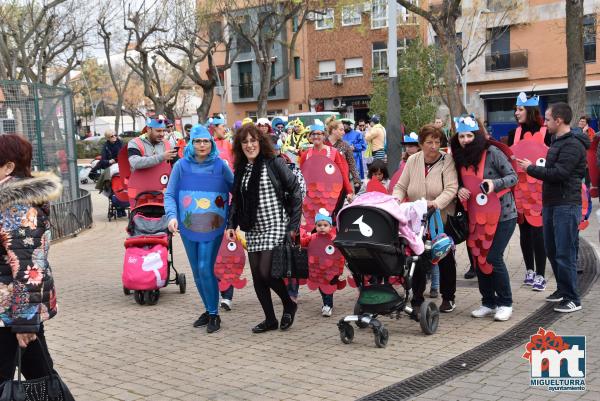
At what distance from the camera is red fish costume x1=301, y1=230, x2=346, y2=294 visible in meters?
7.53

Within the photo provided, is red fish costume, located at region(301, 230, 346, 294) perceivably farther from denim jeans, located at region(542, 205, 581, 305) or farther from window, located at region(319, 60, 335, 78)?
window, located at region(319, 60, 335, 78)

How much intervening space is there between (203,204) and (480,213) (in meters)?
2.54

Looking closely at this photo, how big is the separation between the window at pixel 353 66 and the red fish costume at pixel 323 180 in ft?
133

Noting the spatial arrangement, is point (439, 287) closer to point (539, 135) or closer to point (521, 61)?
point (539, 135)

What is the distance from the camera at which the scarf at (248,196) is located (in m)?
6.82

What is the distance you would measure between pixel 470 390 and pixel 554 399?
0.56 m

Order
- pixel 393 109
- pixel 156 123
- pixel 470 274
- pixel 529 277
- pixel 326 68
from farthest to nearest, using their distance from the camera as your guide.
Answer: pixel 326 68 < pixel 393 109 < pixel 470 274 < pixel 156 123 < pixel 529 277

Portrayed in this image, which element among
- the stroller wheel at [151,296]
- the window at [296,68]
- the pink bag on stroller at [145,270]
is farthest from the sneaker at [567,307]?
the window at [296,68]

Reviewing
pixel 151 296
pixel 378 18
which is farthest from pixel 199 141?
pixel 378 18

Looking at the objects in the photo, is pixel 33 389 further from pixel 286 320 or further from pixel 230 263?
pixel 230 263

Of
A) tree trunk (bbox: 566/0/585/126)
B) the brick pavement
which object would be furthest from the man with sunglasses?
tree trunk (bbox: 566/0/585/126)

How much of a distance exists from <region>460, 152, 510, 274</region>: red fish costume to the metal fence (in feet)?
27.3

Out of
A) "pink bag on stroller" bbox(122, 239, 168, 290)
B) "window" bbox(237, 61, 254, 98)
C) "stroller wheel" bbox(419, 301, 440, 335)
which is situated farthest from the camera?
"window" bbox(237, 61, 254, 98)

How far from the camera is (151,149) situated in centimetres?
885
